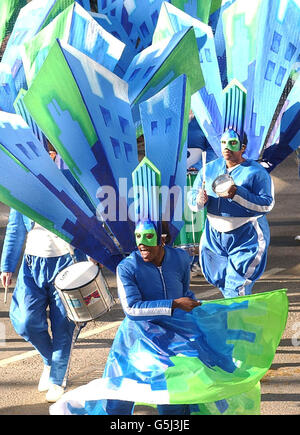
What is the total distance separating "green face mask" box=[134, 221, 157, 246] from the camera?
19.6 feet

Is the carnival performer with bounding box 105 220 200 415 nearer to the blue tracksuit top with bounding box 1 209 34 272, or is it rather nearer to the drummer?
the blue tracksuit top with bounding box 1 209 34 272

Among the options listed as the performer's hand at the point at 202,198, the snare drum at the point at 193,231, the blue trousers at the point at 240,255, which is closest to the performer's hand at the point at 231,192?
the performer's hand at the point at 202,198

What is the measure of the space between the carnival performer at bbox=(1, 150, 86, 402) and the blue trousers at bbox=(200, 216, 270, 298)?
50.1 inches

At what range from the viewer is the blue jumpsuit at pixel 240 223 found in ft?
26.0

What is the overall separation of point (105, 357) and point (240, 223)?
1.36 m

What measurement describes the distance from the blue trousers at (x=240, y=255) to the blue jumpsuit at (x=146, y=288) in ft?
6.19

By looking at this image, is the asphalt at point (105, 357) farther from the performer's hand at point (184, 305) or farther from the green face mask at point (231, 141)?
the green face mask at point (231, 141)

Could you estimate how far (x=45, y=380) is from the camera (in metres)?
7.52

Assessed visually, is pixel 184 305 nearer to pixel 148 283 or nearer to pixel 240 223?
pixel 148 283

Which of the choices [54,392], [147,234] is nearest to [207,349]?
[147,234]

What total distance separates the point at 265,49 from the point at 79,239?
114 inches

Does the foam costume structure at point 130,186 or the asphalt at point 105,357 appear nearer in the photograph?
the foam costume structure at point 130,186

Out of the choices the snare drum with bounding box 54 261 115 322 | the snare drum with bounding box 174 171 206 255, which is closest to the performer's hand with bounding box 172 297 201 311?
the snare drum with bounding box 54 261 115 322
